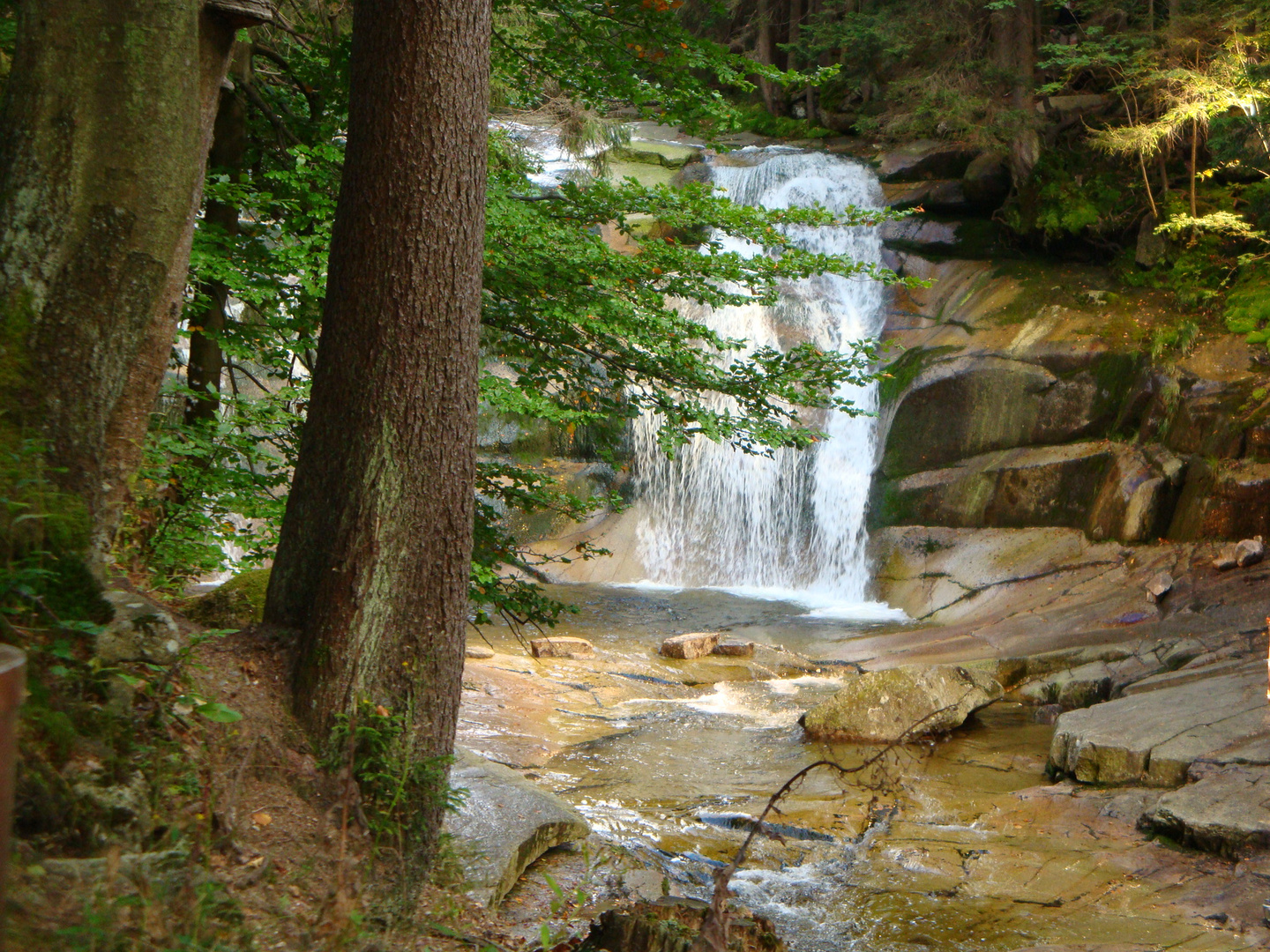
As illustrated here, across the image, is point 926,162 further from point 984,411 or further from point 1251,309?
point 1251,309

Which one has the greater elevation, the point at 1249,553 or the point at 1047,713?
the point at 1249,553

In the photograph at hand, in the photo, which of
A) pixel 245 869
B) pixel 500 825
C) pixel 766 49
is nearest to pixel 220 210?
pixel 500 825

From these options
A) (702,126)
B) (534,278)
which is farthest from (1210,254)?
(534,278)

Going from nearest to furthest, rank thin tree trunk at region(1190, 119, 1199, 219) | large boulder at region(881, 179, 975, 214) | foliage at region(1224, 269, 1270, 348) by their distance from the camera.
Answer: foliage at region(1224, 269, 1270, 348), thin tree trunk at region(1190, 119, 1199, 219), large boulder at region(881, 179, 975, 214)

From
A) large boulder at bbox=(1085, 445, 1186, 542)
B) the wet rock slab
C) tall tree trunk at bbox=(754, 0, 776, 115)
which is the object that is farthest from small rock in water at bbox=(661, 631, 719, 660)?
tall tree trunk at bbox=(754, 0, 776, 115)

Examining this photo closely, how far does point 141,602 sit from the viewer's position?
3.24 metres

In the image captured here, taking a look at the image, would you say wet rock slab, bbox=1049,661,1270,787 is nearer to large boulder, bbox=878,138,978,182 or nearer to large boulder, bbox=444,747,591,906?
large boulder, bbox=444,747,591,906

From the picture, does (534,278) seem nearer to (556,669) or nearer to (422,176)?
(422,176)

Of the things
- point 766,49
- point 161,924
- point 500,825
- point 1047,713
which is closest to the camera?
point 161,924

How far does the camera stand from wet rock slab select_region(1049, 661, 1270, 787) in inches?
274

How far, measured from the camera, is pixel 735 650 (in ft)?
38.4

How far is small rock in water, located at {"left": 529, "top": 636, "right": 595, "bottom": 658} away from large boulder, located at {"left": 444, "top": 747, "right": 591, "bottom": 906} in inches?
189

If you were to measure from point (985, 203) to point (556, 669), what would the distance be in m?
12.4

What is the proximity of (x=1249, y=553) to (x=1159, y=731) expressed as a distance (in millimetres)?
5179
